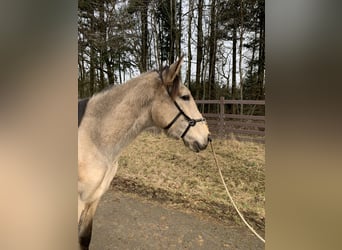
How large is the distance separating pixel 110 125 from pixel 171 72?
15.8 inches

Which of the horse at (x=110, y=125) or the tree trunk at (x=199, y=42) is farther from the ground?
the tree trunk at (x=199, y=42)

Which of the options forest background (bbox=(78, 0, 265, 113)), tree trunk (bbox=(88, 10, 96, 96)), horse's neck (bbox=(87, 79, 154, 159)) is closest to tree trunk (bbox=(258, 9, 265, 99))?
forest background (bbox=(78, 0, 265, 113))

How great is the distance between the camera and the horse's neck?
1550 millimetres

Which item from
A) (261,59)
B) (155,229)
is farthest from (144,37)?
(155,229)

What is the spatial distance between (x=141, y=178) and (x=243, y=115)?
54 centimetres

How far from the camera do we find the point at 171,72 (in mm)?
1443

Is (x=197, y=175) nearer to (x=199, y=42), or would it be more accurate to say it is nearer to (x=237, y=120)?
(x=237, y=120)

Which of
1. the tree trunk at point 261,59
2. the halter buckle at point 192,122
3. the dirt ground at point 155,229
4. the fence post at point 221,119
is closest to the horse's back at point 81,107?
the dirt ground at point 155,229

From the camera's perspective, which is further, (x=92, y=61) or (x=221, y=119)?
(x=92, y=61)

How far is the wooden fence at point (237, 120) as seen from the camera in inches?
49.1

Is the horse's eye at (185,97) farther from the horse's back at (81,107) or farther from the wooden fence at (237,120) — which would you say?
the horse's back at (81,107)
